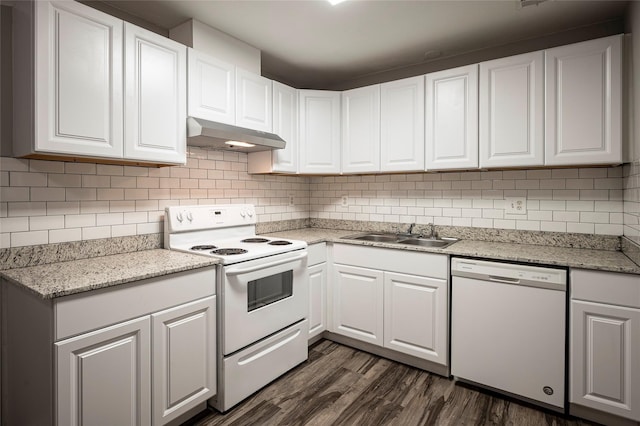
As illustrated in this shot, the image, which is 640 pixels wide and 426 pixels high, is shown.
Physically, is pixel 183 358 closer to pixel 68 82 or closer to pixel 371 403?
pixel 371 403

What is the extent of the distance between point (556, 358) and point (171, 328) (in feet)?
7.05

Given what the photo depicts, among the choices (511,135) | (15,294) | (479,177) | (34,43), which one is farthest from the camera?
(479,177)

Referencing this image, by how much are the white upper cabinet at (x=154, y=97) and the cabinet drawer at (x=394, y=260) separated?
56.3 inches

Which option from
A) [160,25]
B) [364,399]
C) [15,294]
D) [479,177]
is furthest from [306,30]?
[364,399]

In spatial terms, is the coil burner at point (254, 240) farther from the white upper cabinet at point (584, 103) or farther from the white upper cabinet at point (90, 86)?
the white upper cabinet at point (584, 103)

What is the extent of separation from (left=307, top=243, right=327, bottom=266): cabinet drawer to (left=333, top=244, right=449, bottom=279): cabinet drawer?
0.29ft

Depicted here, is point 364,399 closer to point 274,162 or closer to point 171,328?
point 171,328

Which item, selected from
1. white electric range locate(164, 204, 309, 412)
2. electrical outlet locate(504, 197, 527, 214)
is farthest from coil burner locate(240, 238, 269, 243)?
electrical outlet locate(504, 197, 527, 214)

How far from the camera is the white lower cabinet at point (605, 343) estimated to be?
5.89 ft

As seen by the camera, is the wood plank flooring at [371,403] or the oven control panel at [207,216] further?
the oven control panel at [207,216]

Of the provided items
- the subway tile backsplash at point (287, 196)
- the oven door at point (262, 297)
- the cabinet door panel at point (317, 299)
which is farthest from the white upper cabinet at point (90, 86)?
the cabinet door panel at point (317, 299)

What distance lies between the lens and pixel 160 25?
7.79 ft

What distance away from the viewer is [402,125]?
282cm

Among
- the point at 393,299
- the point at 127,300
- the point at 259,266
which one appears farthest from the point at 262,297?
the point at 393,299
